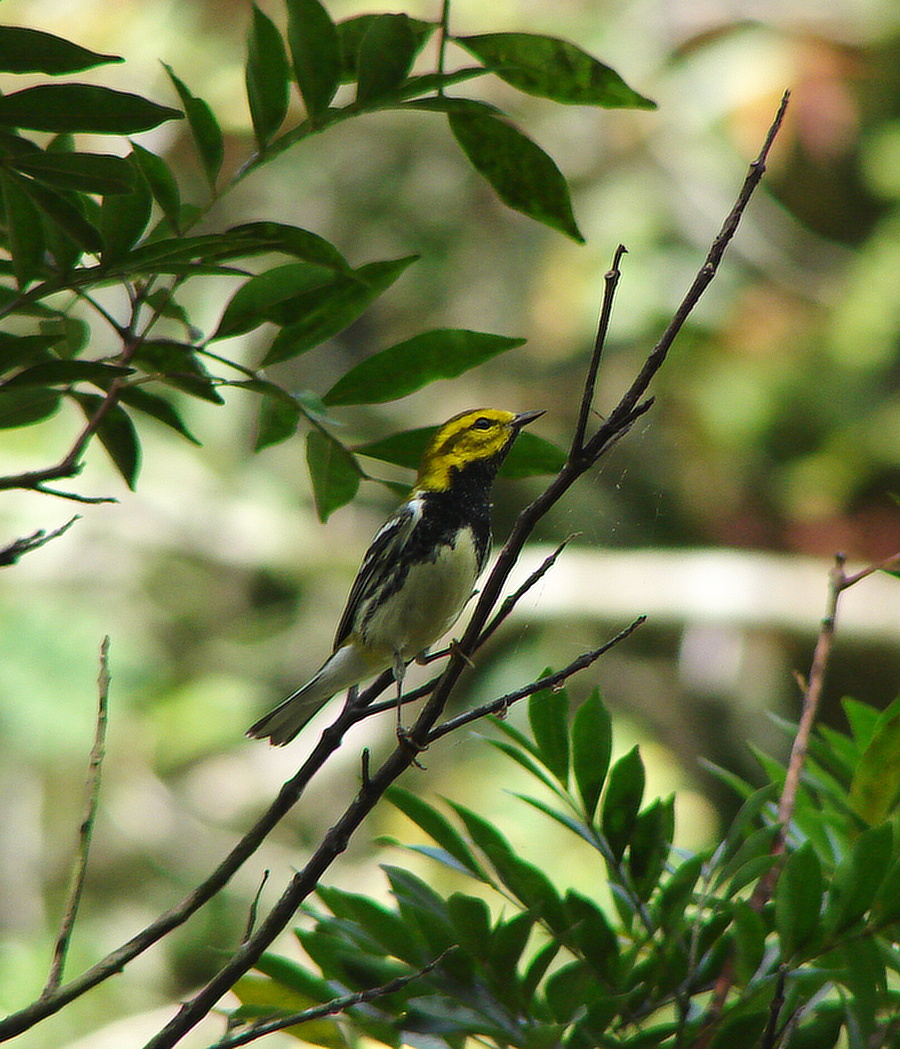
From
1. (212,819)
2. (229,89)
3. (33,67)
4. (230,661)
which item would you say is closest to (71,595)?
(230,661)

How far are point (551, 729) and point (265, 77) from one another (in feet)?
1.89

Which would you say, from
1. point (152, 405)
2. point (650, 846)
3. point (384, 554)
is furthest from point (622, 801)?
point (384, 554)

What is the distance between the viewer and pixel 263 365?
850 millimetres

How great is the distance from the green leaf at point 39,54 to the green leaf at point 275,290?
8.6 inches

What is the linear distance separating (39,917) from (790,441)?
389 centimetres

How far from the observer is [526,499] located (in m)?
5.17

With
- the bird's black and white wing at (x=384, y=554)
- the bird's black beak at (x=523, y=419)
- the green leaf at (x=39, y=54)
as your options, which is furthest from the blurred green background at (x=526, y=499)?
the green leaf at (x=39, y=54)

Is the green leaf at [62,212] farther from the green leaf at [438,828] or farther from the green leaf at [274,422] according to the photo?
the green leaf at [438,828]

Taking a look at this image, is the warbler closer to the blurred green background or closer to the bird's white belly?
the bird's white belly

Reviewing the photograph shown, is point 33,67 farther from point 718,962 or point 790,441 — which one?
point 790,441

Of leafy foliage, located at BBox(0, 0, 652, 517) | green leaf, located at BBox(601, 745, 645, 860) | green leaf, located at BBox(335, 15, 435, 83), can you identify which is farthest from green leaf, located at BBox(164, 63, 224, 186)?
green leaf, located at BBox(601, 745, 645, 860)

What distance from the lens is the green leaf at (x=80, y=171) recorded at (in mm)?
627

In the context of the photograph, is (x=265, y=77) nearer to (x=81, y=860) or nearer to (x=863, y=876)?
(x=81, y=860)

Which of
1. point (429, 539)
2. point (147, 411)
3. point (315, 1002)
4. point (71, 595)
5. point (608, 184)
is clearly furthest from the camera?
point (608, 184)
